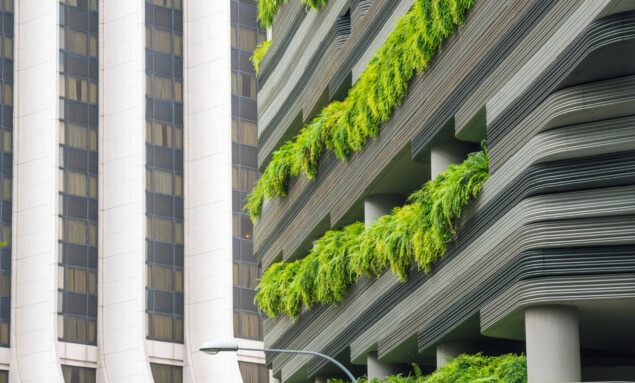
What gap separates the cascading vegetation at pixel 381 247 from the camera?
28422 millimetres

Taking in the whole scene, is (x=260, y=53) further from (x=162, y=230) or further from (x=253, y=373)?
(x=253, y=373)

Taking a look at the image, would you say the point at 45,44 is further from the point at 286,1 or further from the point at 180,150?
the point at 286,1

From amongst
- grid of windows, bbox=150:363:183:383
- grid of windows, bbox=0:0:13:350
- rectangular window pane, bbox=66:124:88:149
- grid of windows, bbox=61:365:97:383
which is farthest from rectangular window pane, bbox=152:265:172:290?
rectangular window pane, bbox=66:124:88:149

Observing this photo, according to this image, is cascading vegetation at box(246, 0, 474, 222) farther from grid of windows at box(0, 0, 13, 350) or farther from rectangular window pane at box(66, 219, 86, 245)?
grid of windows at box(0, 0, 13, 350)

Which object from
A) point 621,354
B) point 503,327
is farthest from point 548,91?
point 621,354

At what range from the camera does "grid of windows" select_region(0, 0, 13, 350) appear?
98.6 m

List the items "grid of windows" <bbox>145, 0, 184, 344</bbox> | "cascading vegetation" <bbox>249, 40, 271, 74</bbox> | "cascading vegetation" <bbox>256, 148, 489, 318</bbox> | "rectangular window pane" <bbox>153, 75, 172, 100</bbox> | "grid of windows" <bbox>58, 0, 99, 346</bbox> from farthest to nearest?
"rectangular window pane" <bbox>153, 75, 172, 100</bbox>, "grid of windows" <bbox>145, 0, 184, 344</bbox>, "grid of windows" <bbox>58, 0, 99, 346</bbox>, "cascading vegetation" <bbox>249, 40, 271, 74</bbox>, "cascading vegetation" <bbox>256, 148, 489, 318</bbox>

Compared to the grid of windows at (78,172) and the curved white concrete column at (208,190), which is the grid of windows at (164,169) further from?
the grid of windows at (78,172)

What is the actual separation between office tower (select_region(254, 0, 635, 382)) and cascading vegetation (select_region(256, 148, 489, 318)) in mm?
99

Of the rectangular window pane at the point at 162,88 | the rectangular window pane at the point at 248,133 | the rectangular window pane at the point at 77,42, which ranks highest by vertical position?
the rectangular window pane at the point at 77,42

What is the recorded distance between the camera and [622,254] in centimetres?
2395

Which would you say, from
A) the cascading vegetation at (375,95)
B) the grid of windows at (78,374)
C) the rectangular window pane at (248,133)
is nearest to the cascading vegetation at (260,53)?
the cascading vegetation at (375,95)

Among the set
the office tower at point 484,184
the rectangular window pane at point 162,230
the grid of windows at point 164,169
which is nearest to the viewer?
the office tower at point 484,184

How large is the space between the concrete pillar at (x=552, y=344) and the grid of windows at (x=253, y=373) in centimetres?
7650
